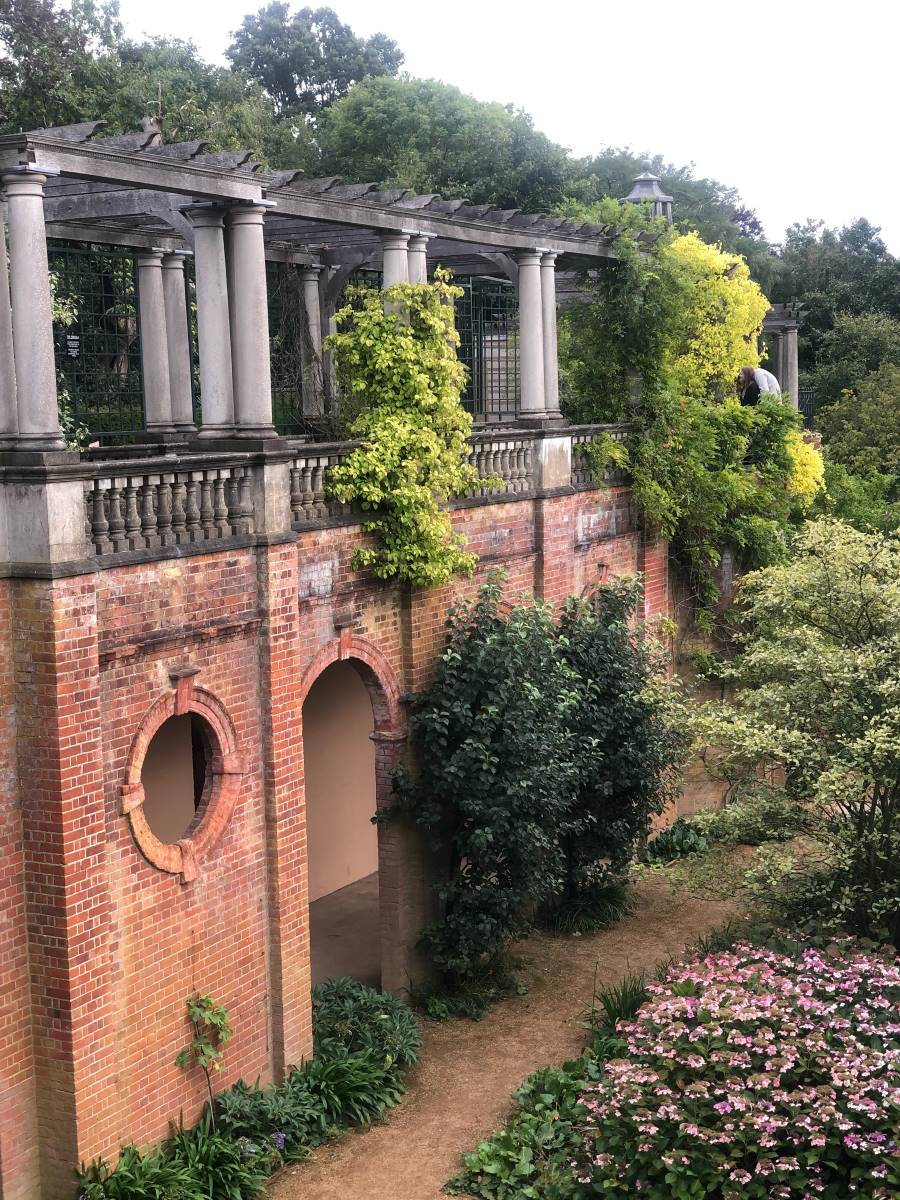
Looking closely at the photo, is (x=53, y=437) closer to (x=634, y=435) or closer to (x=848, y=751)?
(x=848, y=751)

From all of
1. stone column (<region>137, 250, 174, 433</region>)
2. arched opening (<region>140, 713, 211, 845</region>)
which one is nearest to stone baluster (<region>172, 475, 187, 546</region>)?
arched opening (<region>140, 713, 211, 845</region>)

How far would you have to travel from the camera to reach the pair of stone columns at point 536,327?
16.2 meters

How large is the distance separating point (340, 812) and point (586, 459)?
5575 millimetres

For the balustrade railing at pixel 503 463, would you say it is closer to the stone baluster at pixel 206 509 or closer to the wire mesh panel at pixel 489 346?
the stone baluster at pixel 206 509

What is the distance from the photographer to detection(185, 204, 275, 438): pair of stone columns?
11.6 meters

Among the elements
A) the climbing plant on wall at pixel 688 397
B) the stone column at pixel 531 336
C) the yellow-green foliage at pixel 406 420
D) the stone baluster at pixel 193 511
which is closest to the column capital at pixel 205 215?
the yellow-green foliage at pixel 406 420

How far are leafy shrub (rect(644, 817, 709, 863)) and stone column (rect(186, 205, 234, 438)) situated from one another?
9.58 meters

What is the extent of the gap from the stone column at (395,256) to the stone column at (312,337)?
385cm

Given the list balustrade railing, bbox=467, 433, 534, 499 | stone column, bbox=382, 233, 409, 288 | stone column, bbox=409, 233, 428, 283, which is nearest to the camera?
stone column, bbox=382, 233, 409, 288

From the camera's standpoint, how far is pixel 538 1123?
1184cm

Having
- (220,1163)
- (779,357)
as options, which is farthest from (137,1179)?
(779,357)

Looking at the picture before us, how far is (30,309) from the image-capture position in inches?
370

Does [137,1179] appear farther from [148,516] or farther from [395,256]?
[395,256]

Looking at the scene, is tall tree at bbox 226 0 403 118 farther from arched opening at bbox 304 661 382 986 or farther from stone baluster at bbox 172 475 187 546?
stone baluster at bbox 172 475 187 546
